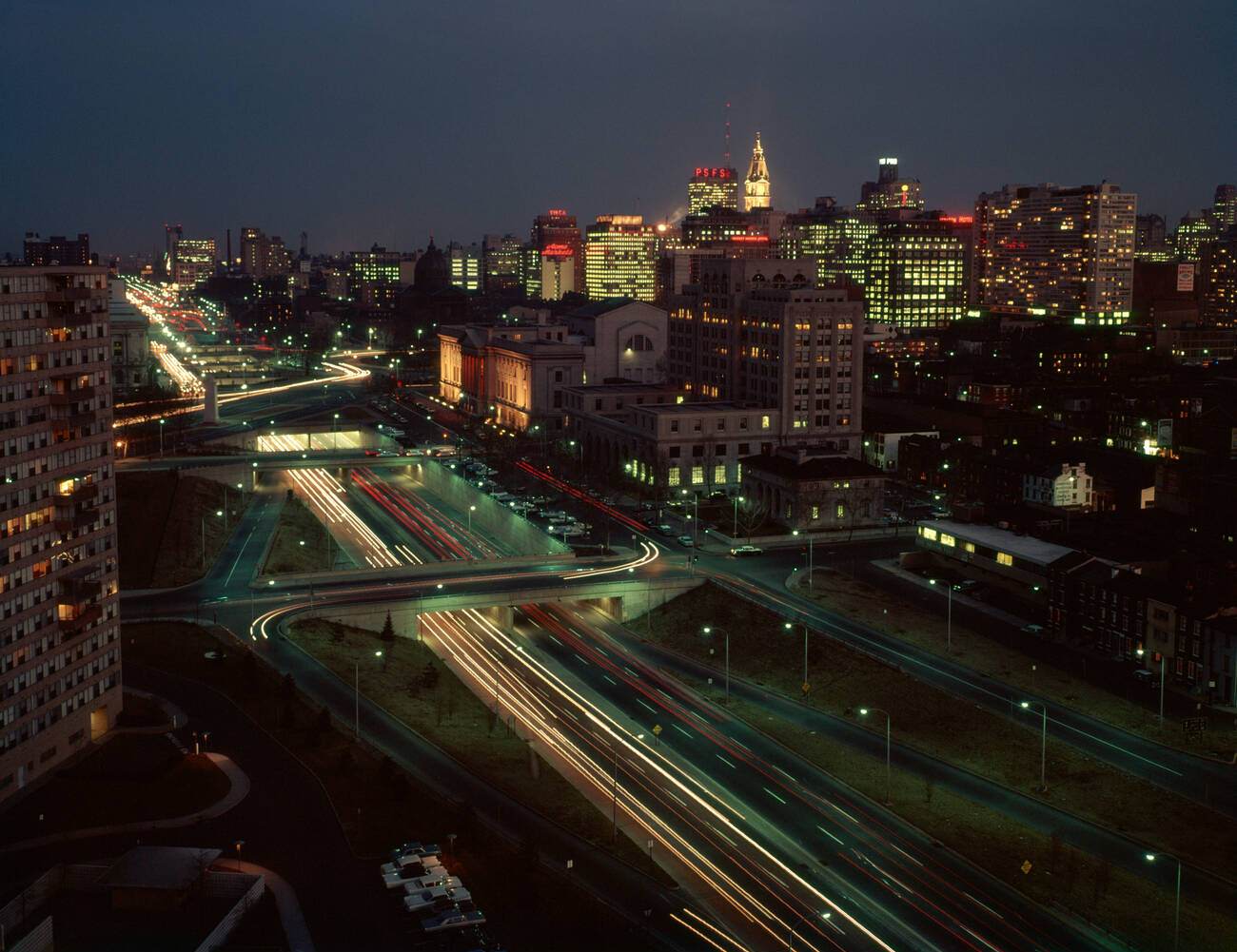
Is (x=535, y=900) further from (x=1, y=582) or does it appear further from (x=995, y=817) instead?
(x=1, y=582)

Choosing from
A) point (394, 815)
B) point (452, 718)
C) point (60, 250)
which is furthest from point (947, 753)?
point (60, 250)

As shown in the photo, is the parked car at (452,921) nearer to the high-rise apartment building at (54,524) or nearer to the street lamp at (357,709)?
the street lamp at (357,709)

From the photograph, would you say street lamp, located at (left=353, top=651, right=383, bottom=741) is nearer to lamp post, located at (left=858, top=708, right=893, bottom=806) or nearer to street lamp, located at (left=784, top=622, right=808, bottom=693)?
street lamp, located at (left=784, top=622, right=808, bottom=693)

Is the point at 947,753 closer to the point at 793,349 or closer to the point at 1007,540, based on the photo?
the point at 1007,540

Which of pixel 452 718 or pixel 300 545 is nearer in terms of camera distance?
pixel 452 718

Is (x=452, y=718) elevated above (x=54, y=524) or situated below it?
below

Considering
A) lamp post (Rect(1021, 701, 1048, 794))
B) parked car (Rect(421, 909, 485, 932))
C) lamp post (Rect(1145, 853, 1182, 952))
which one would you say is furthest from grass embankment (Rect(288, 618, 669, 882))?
lamp post (Rect(1021, 701, 1048, 794))

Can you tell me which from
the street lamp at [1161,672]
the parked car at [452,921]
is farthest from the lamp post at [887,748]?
the parked car at [452,921]
